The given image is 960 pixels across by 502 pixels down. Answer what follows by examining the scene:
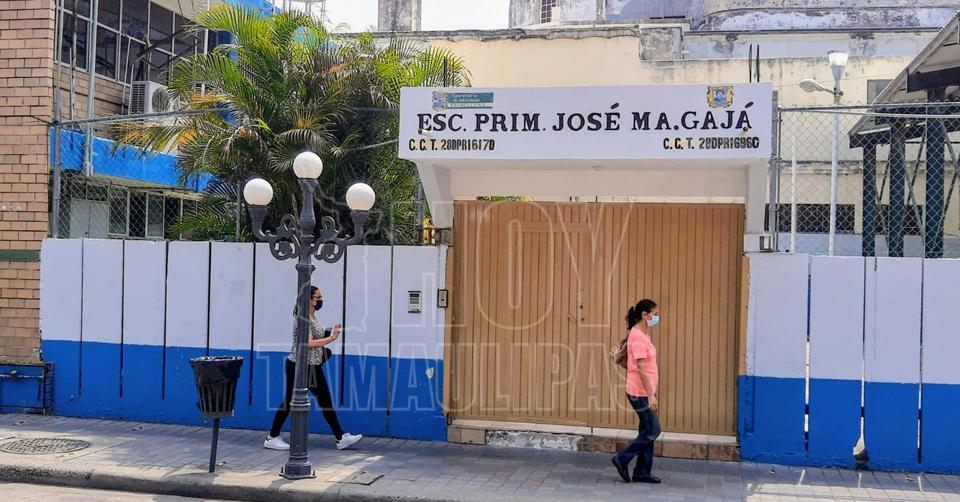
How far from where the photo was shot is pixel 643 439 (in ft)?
26.4

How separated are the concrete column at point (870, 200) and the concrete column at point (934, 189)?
1.41 m

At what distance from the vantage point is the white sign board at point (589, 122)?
810cm

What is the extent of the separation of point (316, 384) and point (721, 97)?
4.73 metres

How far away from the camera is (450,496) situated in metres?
7.64

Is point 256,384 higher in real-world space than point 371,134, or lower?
lower

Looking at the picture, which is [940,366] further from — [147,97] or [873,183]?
[147,97]

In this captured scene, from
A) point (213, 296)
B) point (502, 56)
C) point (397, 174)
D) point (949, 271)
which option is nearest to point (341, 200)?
point (397, 174)

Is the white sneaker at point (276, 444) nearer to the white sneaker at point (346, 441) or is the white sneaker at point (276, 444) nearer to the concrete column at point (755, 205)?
the white sneaker at point (346, 441)

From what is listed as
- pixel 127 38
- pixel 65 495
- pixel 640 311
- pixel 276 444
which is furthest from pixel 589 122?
pixel 127 38

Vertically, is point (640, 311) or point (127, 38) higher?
point (127, 38)

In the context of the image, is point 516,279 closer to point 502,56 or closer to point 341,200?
point 341,200

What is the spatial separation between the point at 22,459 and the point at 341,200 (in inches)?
157

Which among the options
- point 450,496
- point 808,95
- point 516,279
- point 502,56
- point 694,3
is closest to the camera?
point 450,496

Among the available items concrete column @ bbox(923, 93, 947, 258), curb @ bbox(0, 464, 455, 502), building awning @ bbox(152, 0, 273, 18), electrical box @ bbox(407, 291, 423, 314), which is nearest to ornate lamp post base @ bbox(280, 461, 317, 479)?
curb @ bbox(0, 464, 455, 502)
